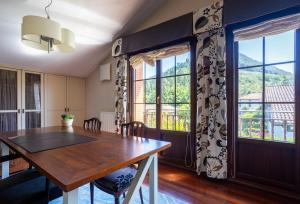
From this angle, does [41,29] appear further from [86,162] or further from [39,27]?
[86,162]

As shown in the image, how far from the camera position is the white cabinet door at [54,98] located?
3947 mm

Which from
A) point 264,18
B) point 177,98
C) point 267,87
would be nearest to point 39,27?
point 177,98

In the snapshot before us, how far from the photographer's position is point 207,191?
2.02m

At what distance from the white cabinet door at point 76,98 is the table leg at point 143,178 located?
3.66m

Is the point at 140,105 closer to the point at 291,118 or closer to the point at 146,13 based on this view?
the point at 146,13

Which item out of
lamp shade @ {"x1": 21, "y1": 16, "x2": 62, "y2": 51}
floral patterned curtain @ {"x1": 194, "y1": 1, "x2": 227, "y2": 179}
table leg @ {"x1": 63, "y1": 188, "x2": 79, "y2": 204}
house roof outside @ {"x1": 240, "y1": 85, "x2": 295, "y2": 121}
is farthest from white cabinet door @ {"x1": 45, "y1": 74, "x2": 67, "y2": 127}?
house roof outside @ {"x1": 240, "y1": 85, "x2": 295, "y2": 121}

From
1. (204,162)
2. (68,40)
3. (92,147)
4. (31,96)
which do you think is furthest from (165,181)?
(31,96)

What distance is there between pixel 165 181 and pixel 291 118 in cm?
172

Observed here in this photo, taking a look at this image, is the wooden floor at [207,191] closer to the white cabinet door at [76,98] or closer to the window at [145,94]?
the window at [145,94]

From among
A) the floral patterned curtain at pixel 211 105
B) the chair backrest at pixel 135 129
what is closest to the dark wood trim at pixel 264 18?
the floral patterned curtain at pixel 211 105

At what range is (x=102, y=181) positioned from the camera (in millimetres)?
1417

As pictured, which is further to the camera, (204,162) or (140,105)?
(140,105)

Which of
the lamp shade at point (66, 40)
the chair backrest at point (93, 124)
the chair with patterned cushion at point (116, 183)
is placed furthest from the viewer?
the chair backrest at point (93, 124)

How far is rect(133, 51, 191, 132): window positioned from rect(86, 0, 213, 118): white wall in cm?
69
